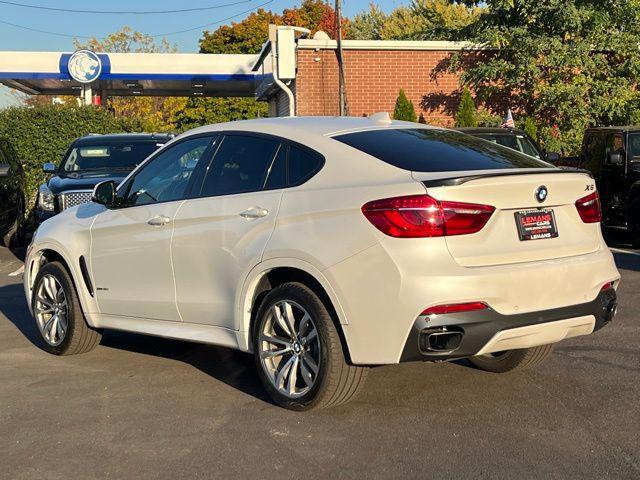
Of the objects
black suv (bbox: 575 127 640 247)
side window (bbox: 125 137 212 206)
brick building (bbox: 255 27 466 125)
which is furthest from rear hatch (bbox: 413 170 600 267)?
brick building (bbox: 255 27 466 125)

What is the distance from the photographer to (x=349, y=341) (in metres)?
4.44

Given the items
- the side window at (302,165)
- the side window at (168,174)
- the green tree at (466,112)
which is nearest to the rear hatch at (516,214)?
the side window at (302,165)

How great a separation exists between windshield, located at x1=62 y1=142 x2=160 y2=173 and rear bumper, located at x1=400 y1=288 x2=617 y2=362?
8175mm

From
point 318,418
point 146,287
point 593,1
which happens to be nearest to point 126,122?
point 593,1

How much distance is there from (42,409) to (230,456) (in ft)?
5.01

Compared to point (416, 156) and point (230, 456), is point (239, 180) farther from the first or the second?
point (230, 456)

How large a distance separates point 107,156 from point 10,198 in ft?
8.00

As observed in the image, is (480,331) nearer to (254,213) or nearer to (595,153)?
(254,213)

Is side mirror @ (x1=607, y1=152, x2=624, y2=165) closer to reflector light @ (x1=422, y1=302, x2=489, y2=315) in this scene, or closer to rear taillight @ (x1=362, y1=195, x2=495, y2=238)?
rear taillight @ (x1=362, y1=195, x2=495, y2=238)

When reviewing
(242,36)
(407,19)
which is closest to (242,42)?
(242,36)

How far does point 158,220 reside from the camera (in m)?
5.61

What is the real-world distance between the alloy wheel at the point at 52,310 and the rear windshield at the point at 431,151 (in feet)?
9.37

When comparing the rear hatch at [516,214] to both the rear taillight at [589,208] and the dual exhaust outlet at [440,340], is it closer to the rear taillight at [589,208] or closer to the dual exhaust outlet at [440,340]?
the rear taillight at [589,208]

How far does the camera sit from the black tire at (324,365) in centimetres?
454
